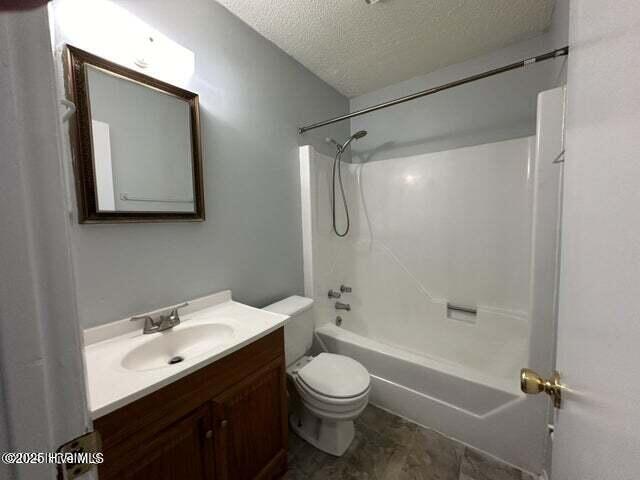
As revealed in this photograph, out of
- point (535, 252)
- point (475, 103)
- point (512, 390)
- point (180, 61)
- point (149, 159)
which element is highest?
point (475, 103)

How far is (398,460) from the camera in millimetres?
1326

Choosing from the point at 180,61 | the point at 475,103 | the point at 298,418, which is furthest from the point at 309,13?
the point at 298,418

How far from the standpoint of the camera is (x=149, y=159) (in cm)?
114

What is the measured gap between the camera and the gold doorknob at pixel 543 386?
20.7 inches

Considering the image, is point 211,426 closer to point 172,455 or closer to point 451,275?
point 172,455

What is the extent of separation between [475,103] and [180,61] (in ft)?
6.61

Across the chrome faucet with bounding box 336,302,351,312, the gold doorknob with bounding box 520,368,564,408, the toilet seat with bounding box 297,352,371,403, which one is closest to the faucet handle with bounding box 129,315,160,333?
the toilet seat with bounding box 297,352,371,403

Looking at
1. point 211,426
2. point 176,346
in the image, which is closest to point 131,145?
point 176,346

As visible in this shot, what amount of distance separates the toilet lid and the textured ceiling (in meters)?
2.02

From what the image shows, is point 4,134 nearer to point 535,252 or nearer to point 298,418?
point 535,252

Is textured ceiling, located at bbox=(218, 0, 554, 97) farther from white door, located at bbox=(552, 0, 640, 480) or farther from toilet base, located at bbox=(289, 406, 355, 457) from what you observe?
toilet base, located at bbox=(289, 406, 355, 457)

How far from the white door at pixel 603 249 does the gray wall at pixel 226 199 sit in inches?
51.8

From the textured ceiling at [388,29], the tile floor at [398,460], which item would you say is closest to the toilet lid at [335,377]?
the tile floor at [398,460]

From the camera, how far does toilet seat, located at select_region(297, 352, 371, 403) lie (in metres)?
1.26
